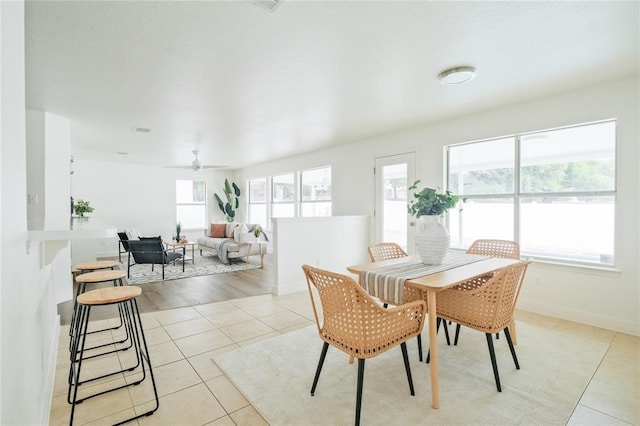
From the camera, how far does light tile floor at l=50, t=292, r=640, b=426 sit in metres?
1.80

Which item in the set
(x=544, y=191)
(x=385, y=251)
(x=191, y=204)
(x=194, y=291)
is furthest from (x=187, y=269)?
(x=544, y=191)

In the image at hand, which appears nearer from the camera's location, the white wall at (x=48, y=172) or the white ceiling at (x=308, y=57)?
the white ceiling at (x=308, y=57)

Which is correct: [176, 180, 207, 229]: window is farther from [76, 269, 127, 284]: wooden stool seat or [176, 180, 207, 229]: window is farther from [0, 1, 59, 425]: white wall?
[0, 1, 59, 425]: white wall

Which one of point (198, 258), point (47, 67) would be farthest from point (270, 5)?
point (198, 258)

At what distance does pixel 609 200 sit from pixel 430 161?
77.3 inches

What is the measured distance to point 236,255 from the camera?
6.40m

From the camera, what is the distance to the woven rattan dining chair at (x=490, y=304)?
76.9 inches

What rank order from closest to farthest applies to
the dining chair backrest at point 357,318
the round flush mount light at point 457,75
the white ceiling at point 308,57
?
the dining chair backrest at point 357,318 → the white ceiling at point 308,57 → the round flush mount light at point 457,75

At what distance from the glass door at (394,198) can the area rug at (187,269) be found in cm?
268

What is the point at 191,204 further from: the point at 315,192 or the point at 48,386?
the point at 48,386

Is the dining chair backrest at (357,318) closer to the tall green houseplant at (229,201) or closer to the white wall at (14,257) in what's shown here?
the white wall at (14,257)

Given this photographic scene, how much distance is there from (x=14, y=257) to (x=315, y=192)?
5936mm

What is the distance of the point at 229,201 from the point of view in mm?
9227

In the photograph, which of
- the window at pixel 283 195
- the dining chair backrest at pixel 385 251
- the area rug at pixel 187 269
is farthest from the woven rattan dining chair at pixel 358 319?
the window at pixel 283 195
